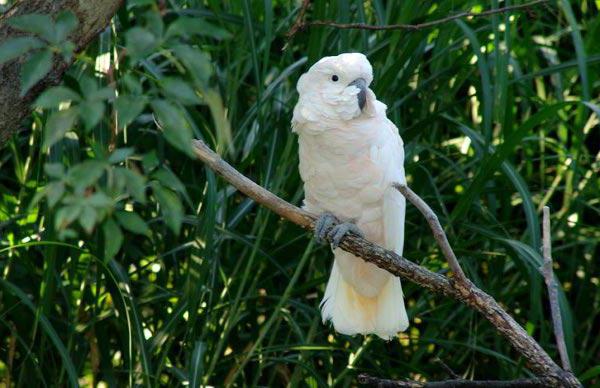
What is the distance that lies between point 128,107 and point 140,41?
0.17 feet

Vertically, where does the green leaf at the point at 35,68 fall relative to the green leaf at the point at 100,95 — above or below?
above

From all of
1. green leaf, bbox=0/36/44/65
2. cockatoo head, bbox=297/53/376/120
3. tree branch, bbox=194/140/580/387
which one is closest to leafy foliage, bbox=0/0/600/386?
cockatoo head, bbox=297/53/376/120

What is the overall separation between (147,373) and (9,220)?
1.44ft

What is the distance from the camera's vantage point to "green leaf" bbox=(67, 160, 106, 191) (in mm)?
656

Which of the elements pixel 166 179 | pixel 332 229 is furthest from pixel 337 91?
pixel 166 179

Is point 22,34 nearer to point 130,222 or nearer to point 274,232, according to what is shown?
point 130,222

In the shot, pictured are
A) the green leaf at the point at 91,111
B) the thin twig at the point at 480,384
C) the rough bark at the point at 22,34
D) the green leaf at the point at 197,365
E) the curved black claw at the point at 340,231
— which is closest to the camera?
the green leaf at the point at 91,111

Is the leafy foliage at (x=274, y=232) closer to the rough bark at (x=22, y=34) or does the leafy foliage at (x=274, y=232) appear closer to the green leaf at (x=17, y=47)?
the rough bark at (x=22, y=34)

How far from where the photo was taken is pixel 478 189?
1.64 metres

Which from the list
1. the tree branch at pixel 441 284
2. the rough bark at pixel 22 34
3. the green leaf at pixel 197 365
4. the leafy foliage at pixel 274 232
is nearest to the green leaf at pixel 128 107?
the rough bark at pixel 22 34

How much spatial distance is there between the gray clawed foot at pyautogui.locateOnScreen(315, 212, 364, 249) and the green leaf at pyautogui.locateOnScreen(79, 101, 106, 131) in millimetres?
882

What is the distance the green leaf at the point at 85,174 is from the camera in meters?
0.66

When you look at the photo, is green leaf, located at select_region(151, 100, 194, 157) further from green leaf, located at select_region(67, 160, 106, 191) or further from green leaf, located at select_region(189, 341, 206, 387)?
green leaf, located at select_region(189, 341, 206, 387)

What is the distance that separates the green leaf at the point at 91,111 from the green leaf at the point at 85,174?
0.10 ft
